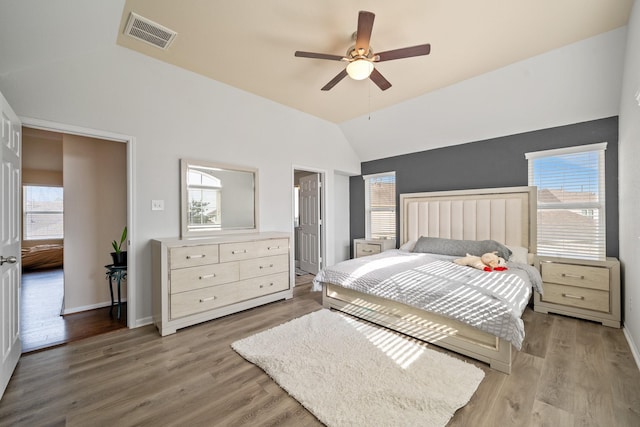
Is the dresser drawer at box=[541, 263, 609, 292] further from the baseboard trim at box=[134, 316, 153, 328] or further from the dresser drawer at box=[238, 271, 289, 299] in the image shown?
the baseboard trim at box=[134, 316, 153, 328]

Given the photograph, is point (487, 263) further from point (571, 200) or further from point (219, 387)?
point (219, 387)

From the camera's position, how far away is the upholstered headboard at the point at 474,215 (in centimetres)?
366

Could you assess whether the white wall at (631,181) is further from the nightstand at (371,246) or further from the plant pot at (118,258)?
the plant pot at (118,258)

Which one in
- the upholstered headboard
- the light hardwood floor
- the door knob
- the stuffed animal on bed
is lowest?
the light hardwood floor

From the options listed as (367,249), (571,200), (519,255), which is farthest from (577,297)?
(367,249)

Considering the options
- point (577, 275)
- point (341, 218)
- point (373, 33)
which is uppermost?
point (373, 33)

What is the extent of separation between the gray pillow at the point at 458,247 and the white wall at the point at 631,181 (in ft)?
3.38

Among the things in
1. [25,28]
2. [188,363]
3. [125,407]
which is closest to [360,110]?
[25,28]

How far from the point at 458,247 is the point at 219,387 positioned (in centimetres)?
336

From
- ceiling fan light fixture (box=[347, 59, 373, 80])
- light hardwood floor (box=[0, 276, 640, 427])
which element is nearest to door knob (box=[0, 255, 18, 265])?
light hardwood floor (box=[0, 276, 640, 427])

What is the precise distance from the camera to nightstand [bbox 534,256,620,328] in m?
2.83

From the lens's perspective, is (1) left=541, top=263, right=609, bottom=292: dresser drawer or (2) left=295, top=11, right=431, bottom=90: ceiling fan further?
(1) left=541, top=263, right=609, bottom=292: dresser drawer

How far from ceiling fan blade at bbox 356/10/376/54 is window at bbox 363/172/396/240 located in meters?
3.23

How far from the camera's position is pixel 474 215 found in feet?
13.3
